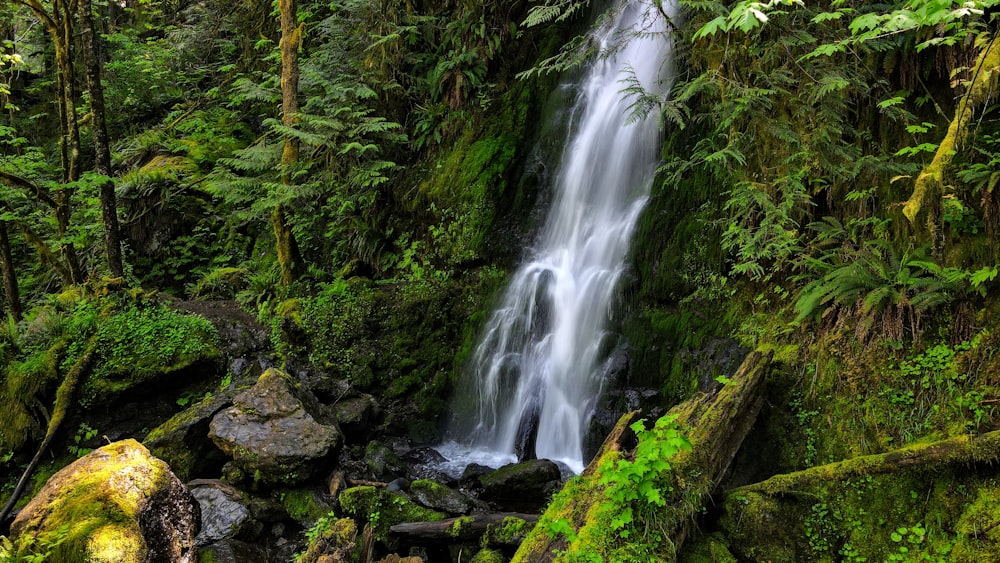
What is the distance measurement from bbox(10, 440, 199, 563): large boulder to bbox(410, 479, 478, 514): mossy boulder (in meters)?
2.27

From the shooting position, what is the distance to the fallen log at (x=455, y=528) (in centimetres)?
489

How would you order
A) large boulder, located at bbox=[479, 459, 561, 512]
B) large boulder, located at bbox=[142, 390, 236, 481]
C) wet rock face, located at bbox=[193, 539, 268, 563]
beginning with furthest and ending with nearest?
large boulder, located at bbox=[142, 390, 236, 481] → large boulder, located at bbox=[479, 459, 561, 512] → wet rock face, located at bbox=[193, 539, 268, 563]

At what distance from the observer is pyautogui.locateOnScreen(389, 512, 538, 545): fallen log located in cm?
489

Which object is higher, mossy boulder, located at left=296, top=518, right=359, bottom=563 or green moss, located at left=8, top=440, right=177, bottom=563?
green moss, located at left=8, top=440, right=177, bottom=563

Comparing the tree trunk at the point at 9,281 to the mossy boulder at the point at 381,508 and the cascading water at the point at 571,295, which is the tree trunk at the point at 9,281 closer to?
the mossy boulder at the point at 381,508

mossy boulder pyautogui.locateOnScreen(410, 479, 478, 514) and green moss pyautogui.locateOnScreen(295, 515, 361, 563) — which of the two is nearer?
green moss pyautogui.locateOnScreen(295, 515, 361, 563)

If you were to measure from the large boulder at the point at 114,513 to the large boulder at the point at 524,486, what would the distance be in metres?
3.14

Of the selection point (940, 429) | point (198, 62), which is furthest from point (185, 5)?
point (940, 429)

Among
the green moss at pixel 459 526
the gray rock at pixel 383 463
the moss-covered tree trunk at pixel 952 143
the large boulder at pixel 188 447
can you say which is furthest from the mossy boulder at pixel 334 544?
the moss-covered tree trunk at pixel 952 143

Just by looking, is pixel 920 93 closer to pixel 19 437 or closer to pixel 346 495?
pixel 346 495

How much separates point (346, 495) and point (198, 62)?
18.0 metres

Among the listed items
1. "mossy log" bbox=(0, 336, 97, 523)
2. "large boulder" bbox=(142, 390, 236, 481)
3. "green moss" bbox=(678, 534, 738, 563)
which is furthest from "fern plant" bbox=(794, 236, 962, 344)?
"mossy log" bbox=(0, 336, 97, 523)

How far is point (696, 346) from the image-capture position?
21.1 ft

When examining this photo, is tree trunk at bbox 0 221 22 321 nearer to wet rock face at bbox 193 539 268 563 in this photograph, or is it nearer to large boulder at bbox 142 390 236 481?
large boulder at bbox 142 390 236 481
